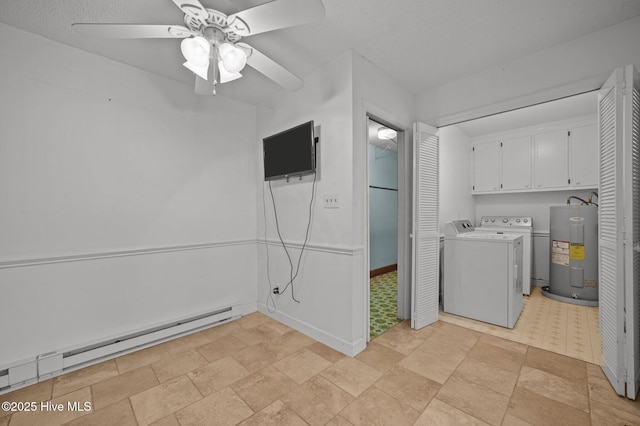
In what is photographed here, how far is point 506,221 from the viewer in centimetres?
424

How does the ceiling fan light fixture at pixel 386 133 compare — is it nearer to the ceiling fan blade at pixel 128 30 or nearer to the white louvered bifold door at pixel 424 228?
the white louvered bifold door at pixel 424 228

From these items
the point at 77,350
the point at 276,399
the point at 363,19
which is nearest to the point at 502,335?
the point at 276,399

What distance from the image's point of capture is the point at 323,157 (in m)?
2.35

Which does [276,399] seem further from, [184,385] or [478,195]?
[478,195]

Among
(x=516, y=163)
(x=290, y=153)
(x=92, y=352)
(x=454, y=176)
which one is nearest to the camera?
(x=92, y=352)

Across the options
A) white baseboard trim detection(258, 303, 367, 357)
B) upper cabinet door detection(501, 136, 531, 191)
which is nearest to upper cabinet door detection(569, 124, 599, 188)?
upper cabinet door detection(501, 136, 531, 191)

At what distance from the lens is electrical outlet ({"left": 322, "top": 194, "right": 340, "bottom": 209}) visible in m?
2.25

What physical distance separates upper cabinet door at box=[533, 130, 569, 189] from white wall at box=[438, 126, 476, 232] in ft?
2.96

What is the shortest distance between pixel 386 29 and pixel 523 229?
12.0ft

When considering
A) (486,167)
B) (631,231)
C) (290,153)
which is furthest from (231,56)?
(486,167)

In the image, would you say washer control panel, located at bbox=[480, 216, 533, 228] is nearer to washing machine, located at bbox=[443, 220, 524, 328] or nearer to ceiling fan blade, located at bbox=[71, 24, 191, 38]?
washing machine, located at bbox=[443, 220, 524, 328]

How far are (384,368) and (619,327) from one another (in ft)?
5.01

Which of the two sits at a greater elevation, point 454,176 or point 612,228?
point 454,176

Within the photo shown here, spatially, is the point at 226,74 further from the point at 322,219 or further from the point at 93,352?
the point at 93,352
